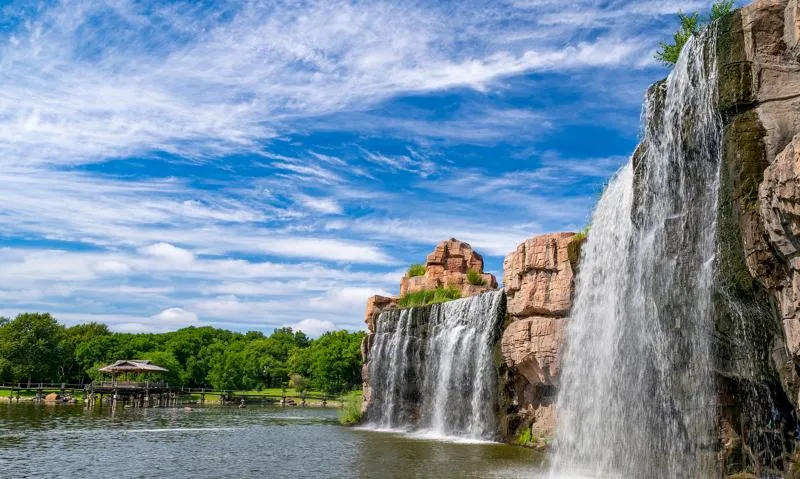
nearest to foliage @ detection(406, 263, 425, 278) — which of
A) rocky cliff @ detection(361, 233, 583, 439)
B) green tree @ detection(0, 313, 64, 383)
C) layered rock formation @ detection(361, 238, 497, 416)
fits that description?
layered rock formation @ detection(361, 238, 497, 416)

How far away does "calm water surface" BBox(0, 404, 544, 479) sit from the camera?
65.6 ft

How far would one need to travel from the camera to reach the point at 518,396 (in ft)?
94.0

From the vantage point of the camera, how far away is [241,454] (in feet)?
81.4

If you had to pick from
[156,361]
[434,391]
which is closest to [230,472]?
[434,391]

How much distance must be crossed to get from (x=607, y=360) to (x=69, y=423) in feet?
105

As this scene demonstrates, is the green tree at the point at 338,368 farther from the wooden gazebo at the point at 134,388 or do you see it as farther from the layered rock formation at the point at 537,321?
the layered rock formation at the point at 537,321

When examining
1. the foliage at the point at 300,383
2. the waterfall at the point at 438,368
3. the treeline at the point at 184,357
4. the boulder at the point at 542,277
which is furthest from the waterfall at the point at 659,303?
the foliage at the point at 300,383

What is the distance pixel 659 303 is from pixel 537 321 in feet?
33.0

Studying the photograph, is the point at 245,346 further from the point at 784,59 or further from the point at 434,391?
the point at 784,59

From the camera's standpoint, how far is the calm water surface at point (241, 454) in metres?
20.0

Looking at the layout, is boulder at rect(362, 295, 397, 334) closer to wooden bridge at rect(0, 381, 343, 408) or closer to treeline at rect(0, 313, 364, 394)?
wooden bridge at rect(0, 381, 343, 408)

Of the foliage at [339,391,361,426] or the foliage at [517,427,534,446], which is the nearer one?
the foliage at [517,427,534,446]

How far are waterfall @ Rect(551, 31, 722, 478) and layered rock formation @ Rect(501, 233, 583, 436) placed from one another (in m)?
3.53

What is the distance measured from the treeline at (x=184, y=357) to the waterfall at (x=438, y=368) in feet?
131
